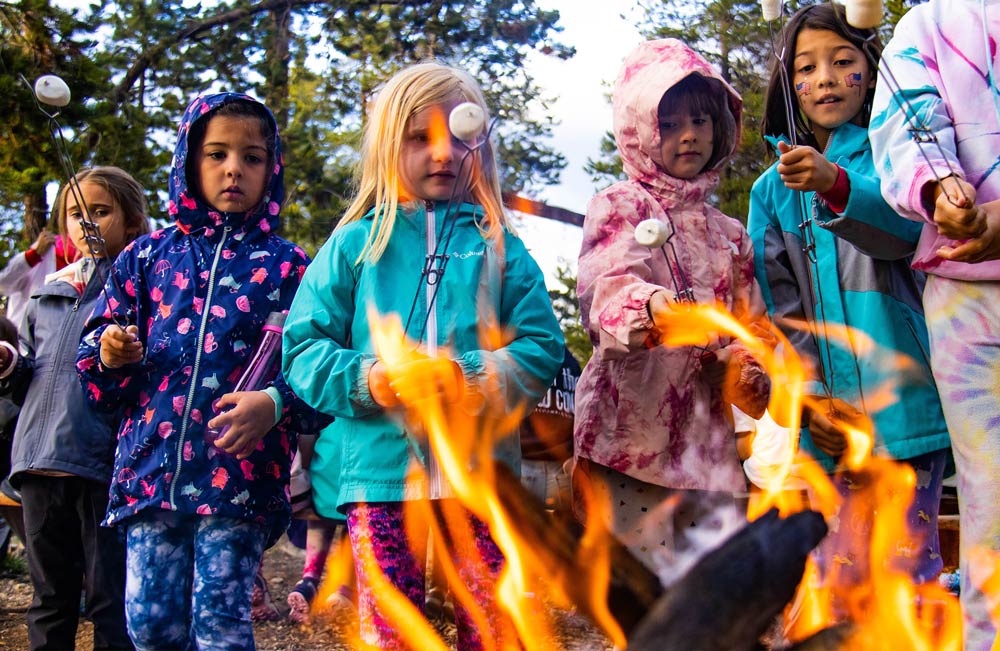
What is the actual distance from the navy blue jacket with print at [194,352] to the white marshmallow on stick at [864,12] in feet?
5.74

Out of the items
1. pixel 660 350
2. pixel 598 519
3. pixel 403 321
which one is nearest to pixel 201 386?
pixel 403 321

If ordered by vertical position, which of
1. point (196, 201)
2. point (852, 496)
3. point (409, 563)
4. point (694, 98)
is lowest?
point (409, 563)

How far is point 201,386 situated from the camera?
2.94 meters

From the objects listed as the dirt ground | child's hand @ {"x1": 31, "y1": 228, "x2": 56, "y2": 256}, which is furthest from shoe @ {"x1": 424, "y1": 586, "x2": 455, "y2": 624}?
child's hand @ {"x1": 31, "y1": 228, "x2": 56, "y2": 256}

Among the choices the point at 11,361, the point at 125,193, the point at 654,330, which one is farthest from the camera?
the point at 125,193

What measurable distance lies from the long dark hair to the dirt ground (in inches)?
70.8

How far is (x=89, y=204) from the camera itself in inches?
156

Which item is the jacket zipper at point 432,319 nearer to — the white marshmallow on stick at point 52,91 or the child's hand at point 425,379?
the child's hand at point 425,379

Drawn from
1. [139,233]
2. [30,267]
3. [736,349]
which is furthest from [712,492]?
[30,267]

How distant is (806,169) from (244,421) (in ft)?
5.40

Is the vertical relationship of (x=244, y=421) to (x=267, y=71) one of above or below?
below

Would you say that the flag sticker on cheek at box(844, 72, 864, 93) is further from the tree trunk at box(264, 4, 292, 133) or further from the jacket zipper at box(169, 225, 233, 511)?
the tree trunk at box(264, 4, 292, 133)

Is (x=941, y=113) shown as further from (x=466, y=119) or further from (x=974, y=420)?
(x=466, y=119)

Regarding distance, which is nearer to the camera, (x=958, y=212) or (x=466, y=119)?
(x=958, y=212)
